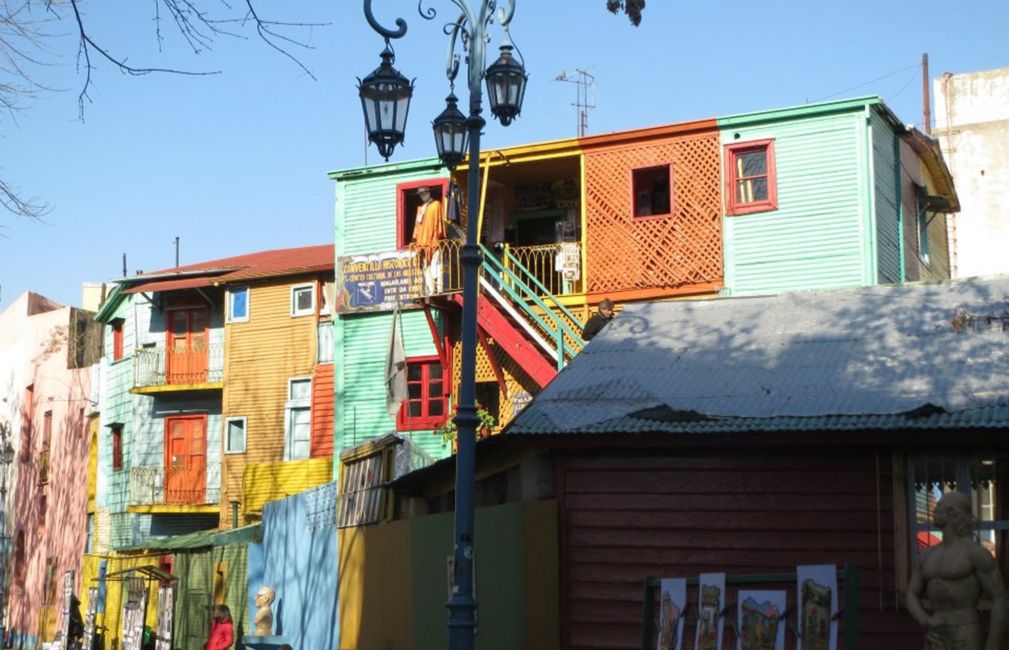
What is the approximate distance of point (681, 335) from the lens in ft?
49.5

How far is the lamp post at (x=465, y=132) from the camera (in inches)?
469

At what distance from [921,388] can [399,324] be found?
16.8 m

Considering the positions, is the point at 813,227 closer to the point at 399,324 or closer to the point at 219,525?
the point at 399,324

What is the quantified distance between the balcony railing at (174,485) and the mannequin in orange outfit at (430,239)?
13.8 m

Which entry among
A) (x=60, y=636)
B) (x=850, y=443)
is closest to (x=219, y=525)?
(x=60, y=636)

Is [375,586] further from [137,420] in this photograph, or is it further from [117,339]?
[117,339]

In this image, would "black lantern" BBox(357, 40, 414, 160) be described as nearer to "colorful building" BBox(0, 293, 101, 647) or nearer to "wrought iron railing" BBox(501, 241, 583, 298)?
"wrought iron railing" BBox(501, 241, 583, 298)

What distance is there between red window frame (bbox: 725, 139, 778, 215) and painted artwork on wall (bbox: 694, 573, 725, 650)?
16220 mm

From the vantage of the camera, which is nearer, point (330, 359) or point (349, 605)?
point (349, 605)

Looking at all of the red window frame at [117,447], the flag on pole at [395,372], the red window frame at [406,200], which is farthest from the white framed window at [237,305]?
the flag on pole at [395,372]

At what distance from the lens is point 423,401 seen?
28.4 metres

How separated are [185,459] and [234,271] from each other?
536 cm

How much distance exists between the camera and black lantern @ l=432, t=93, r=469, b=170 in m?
13.2

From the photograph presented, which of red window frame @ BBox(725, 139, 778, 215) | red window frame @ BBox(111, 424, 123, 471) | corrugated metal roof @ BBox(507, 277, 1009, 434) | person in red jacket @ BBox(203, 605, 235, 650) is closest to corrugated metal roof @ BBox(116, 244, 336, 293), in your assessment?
red window frame @ BBox(111, 424, 123, 471)
